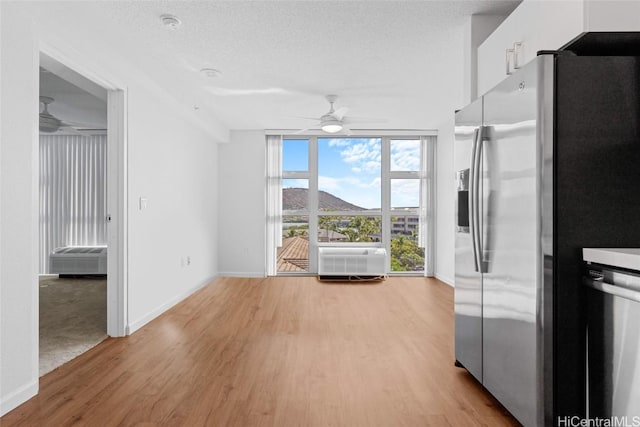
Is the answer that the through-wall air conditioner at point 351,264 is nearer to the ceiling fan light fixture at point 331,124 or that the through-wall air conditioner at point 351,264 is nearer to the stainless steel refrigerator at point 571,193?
the ceiling fan light fixture at point 331,124

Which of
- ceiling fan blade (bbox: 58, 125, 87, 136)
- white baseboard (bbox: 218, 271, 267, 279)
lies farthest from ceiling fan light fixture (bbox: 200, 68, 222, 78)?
ceiling fan blade (bbox: 58, 125, 87, 136)

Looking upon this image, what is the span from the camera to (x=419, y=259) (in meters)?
6.98

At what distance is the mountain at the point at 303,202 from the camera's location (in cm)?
696

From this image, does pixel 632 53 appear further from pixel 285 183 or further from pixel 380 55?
pixel 285 183

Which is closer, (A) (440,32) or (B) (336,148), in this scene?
(A) (440,32)

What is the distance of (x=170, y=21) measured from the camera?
281 centimetres

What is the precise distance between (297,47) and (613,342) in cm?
290

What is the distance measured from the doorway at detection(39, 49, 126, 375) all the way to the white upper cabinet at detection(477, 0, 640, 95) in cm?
289

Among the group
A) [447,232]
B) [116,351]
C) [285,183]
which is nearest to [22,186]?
[116,351]

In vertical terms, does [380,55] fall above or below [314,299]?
above

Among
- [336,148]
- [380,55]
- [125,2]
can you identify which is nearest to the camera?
[125,2]

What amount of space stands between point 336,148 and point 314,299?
300 cm

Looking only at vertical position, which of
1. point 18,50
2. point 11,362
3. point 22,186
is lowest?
point 11,362

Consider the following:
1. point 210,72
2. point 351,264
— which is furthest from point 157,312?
point 351,264
